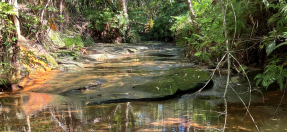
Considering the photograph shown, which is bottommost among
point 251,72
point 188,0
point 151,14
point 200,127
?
point 200,127

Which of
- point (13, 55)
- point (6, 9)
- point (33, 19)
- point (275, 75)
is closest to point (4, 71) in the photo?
point (13, 55)

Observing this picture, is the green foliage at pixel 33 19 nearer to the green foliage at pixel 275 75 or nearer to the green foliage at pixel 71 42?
the green foliage at pixel 71 42

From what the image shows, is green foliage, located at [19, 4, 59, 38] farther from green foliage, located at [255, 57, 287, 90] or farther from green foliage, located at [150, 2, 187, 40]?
green foliage, located at [150, 2, 187, 40]

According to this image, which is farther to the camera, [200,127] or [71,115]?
[71,115]

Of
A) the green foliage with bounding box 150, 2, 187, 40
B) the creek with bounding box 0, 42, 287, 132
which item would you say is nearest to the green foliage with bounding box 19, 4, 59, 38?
the creek with bounding box 0, 42, 287, 132

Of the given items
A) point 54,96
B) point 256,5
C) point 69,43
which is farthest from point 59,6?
point 256,5

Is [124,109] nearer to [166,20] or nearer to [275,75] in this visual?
[275,75]

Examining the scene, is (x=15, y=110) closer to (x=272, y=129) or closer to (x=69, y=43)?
(x=272, y=129)

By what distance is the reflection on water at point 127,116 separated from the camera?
2.43 meters

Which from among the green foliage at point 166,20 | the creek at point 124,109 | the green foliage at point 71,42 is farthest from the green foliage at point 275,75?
the green foliage at point 166,20

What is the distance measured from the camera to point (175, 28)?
10758 millimetres

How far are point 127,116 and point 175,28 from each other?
28.1 ft

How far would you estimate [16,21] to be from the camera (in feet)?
14.6

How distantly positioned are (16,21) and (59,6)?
7.12 meters
